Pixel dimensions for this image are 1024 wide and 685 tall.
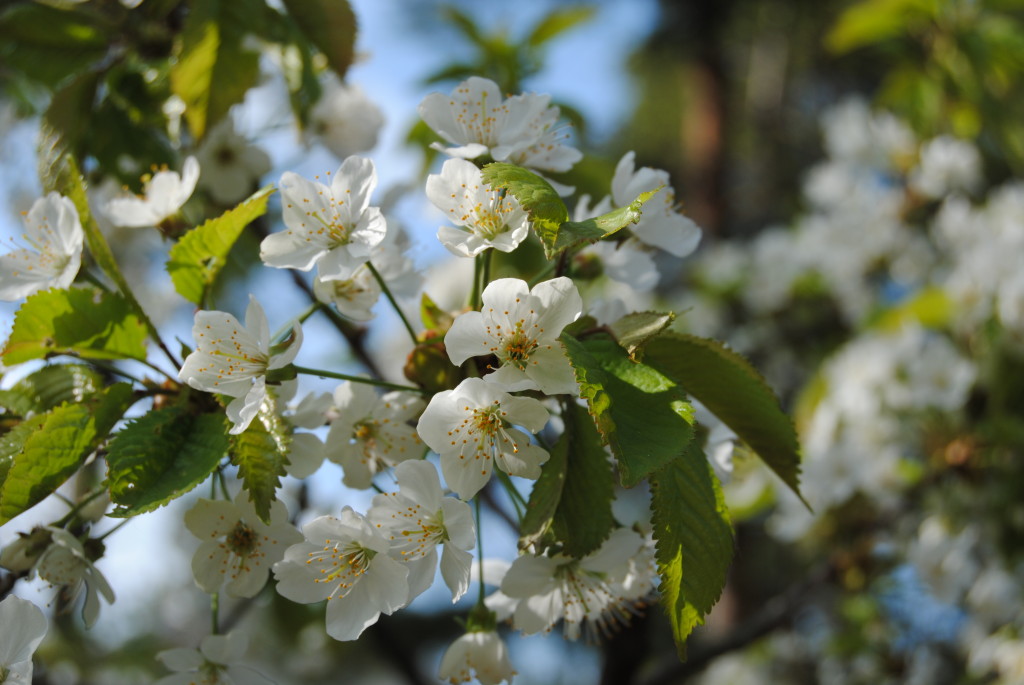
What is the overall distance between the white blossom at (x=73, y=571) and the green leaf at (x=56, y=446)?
81 mm

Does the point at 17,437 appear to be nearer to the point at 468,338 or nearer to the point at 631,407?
the point at 468,338

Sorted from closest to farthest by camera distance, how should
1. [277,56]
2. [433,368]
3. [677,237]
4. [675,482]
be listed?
[675,482] → [433,368] → [677,237] → [277,56]

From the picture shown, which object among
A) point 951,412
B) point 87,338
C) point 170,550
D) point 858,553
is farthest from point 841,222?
point 170,550

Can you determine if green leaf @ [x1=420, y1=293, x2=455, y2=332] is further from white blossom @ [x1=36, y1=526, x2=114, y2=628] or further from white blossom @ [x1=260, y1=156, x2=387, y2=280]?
white blossom @ [x1=36, y1=526, x2=114, y2=628]

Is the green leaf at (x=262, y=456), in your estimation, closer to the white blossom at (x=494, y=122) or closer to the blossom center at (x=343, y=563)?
the blossom center at (x=343, y=563)

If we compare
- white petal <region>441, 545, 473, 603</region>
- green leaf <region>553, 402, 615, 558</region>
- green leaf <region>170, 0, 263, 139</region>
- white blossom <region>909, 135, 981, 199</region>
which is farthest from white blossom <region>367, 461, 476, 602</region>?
white blossom <region>909, 135, 981, 199</region>

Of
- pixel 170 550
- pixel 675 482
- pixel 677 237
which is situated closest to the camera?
pixel 675 482

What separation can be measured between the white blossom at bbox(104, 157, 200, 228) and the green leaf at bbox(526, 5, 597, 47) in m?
1.19

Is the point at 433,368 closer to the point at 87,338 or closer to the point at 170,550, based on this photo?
the point at 87,338

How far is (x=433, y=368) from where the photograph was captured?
40.8 inches

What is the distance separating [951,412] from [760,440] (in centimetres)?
165

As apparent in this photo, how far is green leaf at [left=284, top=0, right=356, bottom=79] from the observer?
1490mm

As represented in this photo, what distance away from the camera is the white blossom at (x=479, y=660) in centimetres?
108

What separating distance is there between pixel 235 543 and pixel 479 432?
366mm
